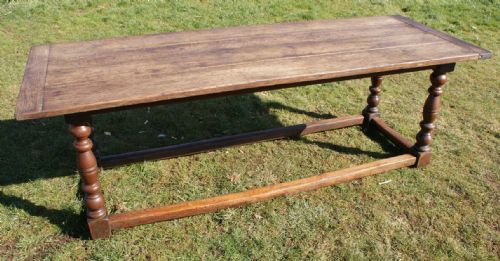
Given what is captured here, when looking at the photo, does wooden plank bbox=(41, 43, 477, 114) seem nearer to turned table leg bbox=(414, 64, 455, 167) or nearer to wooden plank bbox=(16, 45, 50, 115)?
wooden plank bbox=(16, 45, 50, 115)

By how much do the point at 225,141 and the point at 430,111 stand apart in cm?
155

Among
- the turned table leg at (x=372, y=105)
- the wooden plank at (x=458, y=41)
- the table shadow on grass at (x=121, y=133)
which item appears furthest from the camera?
the turned table leg at (x=372, y=105)

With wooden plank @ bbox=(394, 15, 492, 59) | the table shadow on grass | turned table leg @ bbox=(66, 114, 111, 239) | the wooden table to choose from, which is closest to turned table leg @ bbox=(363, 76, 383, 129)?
the table shadow on grass

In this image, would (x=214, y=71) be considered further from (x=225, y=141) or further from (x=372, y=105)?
(x=372, y=105)

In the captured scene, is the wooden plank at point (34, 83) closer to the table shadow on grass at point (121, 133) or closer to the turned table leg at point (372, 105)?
the table shadow on grass at point (121, 133)

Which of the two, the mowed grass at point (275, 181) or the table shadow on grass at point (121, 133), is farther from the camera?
the table shadow on grass at point (121, 133)

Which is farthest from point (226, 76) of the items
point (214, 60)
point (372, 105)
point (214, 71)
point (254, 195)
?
point (372, 105)

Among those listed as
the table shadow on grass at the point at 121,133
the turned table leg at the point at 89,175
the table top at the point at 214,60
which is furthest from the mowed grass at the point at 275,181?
the table top at the point at 214,60

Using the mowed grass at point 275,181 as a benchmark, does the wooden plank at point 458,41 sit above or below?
above

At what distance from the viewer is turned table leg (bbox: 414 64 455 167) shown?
2934 millimetres

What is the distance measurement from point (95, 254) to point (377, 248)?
1.66m

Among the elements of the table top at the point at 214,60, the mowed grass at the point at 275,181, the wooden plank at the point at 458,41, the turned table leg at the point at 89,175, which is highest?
the table top at the point at 214,60

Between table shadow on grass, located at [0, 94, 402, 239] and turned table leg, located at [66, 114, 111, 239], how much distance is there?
0.22 metres

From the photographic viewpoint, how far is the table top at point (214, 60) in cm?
218
